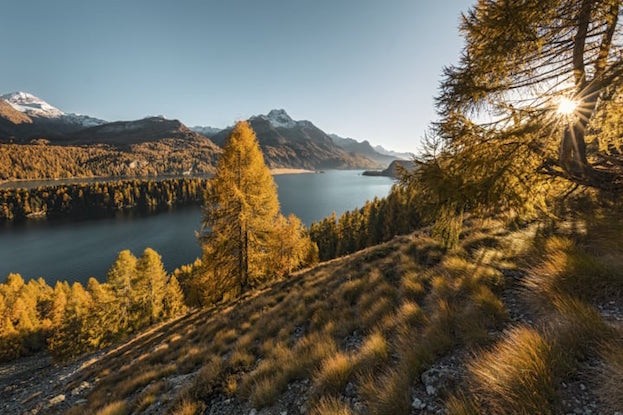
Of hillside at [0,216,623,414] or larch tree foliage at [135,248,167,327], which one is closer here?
hillside at [0,216,623,414]

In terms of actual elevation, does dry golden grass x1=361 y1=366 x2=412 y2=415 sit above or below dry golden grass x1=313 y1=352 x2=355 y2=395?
above

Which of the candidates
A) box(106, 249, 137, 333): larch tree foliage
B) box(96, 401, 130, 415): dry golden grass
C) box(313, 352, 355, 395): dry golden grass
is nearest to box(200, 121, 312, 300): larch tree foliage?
box(96, 401, 130, 415): dry golden grass

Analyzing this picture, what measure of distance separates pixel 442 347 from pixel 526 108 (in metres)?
5.12

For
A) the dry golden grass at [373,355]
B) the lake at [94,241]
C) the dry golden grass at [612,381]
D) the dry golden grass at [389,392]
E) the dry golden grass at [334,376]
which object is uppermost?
the dry golden grass at [612,381]

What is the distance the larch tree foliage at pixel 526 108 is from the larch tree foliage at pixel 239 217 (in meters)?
8.84

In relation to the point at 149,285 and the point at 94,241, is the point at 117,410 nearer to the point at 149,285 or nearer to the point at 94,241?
the point at 149,285

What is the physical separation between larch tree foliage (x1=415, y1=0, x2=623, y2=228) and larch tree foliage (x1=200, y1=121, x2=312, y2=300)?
348 inches

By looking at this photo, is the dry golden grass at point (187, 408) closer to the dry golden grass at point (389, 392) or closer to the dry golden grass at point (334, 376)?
the dry golden grass at point (334, 376)

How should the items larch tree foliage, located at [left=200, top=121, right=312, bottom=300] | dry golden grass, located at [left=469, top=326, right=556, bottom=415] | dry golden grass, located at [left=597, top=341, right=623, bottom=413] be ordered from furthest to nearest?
larch tree foliage, located at [left=200, top=121, right=312, bottom=300], dry golden grass, located at [left=469, top=326, right=556, bottom=415], dry golden grass, located at [left=597, top=341, right=623, bottom=413]

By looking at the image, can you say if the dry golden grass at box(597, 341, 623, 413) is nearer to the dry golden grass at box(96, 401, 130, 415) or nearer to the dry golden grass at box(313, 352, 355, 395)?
the dry golden grass at box(313, 352, 355, 395)

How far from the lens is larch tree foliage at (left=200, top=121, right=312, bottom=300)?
13.2 meters

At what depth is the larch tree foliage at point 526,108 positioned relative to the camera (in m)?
4.82

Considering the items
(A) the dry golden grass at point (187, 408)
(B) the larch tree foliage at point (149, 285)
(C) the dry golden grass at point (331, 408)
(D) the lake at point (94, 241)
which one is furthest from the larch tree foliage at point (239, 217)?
(D) the lake at point (94, 241)

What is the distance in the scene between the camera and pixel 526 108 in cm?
548
